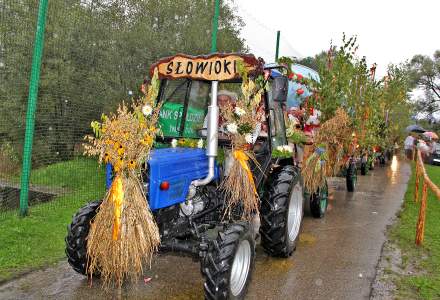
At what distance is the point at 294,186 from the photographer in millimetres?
4859

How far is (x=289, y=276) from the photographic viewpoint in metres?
4.27

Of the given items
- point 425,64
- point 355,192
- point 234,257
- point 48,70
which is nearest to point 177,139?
point 234,257

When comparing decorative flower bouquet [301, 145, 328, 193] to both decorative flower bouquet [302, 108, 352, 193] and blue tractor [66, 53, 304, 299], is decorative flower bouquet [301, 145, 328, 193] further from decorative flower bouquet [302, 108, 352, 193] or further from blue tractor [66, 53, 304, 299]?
blue tractor [66, 53, 304, 299]

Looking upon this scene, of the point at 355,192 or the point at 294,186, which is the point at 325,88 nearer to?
the point at 355,192

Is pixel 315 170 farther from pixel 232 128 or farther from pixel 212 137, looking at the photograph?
pixel 212 137

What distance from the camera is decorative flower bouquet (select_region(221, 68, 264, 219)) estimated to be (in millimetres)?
3994

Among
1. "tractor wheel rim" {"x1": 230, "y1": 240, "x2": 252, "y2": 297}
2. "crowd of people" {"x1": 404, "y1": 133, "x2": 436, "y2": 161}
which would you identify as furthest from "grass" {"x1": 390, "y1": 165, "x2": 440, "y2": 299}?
"crowd of people" {"x1": 404, "y1": 133, "x2": 436, "y2": 161}

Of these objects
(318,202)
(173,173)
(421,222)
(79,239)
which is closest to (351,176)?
(318,202)

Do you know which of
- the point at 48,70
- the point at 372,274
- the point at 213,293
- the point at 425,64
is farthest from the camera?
the point at 425,64

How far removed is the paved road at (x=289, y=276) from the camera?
12.3 ft

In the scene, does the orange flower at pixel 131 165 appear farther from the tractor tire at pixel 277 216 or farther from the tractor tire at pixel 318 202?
the tractor tire at pixel 318 202

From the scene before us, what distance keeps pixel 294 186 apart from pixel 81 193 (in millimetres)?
3941

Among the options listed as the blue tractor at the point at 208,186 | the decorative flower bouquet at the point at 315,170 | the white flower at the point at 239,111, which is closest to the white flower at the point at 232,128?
the white flower at the point at 239,111

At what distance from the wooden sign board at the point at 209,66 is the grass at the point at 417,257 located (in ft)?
8.28
